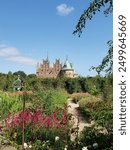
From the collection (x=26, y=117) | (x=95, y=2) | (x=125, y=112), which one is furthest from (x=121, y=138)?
(x=26, y=117)

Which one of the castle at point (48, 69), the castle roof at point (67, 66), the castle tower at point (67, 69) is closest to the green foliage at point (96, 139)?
the castle tower at point (67, 69)

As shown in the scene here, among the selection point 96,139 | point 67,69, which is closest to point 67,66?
point 67,69

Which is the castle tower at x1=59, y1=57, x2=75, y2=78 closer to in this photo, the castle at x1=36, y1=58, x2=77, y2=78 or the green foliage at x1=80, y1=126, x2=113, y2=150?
the castle at x1=36, y1=58, x2=77, y2=78

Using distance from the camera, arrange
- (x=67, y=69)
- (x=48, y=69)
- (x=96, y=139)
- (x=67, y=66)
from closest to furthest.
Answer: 1. (x=96, y=139)
2. (x=67, y=66)
3. (x=67, y=69)
4. (x=48, y=69)

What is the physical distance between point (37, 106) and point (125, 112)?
36.2 ft

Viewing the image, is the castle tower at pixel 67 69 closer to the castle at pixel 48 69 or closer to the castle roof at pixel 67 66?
the castle roof at pixel 67 66

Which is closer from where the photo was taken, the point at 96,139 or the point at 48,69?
the point at 96,139

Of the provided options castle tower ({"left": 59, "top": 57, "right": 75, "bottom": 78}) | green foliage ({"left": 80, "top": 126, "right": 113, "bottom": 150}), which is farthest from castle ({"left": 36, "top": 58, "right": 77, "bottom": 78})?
green foliage ({"left": 80, "top": 126, "right": 113, "bottom": 150})

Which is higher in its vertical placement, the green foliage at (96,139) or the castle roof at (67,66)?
the castle roof at (67,66)

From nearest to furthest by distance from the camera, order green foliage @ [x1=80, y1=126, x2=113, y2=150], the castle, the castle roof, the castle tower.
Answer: green foliage @ [x1=80, y1=126, x2=113, y2=150] → the castle tower → the castle roof → the castle

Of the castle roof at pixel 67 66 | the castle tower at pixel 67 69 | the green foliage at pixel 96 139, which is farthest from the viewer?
the castle roof at pixel 67 66

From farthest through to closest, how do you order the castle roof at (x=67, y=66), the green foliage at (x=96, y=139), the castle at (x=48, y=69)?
1. the castle at (x=48, y=69)
2. the castle roof at (x=67, y=66)
3. the green foliage at (x=96, y=139)

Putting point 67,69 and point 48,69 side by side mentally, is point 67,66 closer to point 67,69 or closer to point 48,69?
point 67,69

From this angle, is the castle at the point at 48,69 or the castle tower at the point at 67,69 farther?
the castle at the point at 48,69
